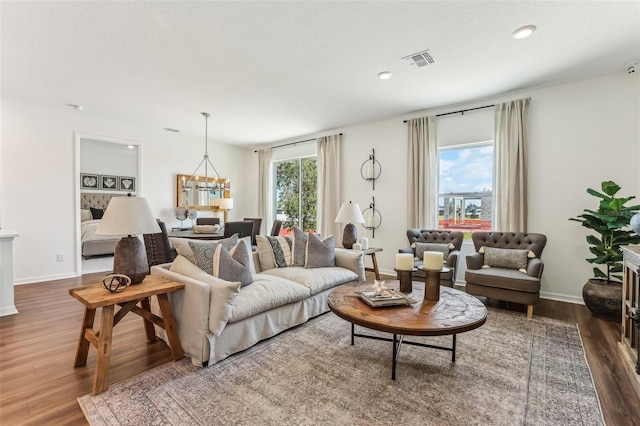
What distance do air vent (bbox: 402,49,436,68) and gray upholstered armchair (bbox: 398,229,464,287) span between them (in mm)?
2272

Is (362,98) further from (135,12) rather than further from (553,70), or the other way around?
(135,12)

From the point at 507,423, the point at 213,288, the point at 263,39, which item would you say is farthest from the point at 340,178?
the point at 507,423

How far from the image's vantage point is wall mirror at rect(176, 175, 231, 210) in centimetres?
629

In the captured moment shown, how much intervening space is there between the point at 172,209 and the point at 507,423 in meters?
6.31

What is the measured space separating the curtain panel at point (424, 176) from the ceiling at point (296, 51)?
380mm

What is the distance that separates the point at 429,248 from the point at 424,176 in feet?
4.14

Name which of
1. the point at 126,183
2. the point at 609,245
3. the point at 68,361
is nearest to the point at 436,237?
the point at 609,245

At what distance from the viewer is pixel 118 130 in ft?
17.6

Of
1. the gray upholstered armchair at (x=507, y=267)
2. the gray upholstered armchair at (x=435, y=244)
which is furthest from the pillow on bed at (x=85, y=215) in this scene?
the gray upholstered armchair at (x=507, y=267)

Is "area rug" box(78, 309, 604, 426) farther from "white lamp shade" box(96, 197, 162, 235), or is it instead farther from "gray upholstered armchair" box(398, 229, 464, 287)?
"gray upholstered armchair" box(398, 229, 464, 287)

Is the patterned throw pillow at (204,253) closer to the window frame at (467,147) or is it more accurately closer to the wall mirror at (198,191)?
the window frame at (467,147)

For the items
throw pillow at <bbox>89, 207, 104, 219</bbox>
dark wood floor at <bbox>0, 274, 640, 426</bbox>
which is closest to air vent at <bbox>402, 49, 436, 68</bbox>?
dark wood floor at <bbox>0, 274, 640, 426</bbox>

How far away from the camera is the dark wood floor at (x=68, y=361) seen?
1704mm

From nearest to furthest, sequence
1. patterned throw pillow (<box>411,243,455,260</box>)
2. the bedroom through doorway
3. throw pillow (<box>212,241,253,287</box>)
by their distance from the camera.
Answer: throw pillow (<box>212,241,253,287</box>), patterned throw pillow (<box>411,243,455,260</box>), the bedroom through doorway
